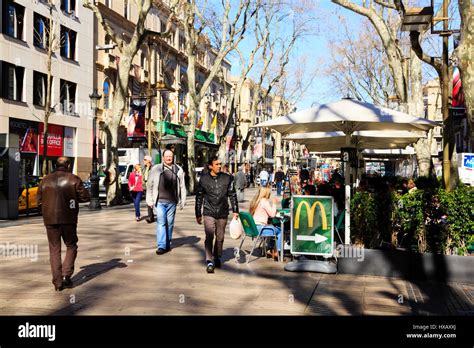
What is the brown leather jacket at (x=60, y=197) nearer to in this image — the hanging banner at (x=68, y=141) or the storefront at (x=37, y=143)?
the storefront at (x=37, y=143)

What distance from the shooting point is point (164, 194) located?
9.25 m

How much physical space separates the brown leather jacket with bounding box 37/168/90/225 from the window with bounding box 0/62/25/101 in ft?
74.8

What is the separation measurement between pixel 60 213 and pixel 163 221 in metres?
Answer: 2.98

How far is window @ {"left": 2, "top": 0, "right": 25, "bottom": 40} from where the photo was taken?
26672 mm

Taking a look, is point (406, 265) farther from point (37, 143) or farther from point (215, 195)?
point (37, 143)

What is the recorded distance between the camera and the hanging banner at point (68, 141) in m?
32.0

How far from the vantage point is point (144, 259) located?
8.73 metres

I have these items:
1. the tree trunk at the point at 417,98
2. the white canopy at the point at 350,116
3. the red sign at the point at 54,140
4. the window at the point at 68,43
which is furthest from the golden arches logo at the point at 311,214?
the window at the point at 68,43

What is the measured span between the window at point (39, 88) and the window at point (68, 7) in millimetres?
4596

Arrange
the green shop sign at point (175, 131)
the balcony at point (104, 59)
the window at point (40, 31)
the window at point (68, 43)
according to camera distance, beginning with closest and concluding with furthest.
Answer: the window at point (40, 31), the window at point (68, 43), the balcony at point (104, 59), the green shop sign at point (175, 131)

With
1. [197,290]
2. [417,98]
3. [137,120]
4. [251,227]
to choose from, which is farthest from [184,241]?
[137,120]
